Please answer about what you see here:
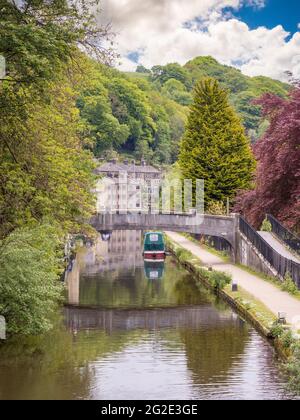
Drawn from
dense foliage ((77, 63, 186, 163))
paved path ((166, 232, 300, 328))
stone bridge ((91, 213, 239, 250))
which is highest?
dense foliage ((77, 63, 186, 163))

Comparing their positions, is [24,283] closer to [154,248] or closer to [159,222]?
[159,222]

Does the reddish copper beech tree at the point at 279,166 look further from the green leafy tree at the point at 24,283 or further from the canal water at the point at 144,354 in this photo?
the green leafy tree at the point at 24,283

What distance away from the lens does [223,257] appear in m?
56.7

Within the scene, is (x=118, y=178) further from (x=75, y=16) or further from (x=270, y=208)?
(x=75, y=16)

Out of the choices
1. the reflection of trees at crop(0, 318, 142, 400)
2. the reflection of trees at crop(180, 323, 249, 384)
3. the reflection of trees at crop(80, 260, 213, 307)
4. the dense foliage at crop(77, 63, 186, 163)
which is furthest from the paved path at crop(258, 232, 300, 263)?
the dense foliage at crop(77, 63, 186, 163)

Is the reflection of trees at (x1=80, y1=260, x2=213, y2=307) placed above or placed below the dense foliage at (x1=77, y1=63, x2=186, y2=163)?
below

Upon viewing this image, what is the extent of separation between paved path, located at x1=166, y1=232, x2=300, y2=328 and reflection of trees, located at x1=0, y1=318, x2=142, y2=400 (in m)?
6.34

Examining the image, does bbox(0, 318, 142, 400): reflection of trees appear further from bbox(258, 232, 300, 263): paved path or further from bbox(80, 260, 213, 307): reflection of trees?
bbox(258, 232, 300, 263): paved path

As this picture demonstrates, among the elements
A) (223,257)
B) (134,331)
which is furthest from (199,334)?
(223,257)

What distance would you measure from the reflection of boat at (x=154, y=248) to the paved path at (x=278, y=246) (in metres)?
18.5

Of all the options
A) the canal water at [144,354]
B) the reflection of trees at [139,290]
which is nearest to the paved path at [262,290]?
the canal water at [144,354]

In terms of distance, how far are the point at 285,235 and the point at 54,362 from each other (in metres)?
23.0

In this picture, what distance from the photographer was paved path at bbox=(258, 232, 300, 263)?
138ft

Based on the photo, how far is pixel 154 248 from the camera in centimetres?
6512
